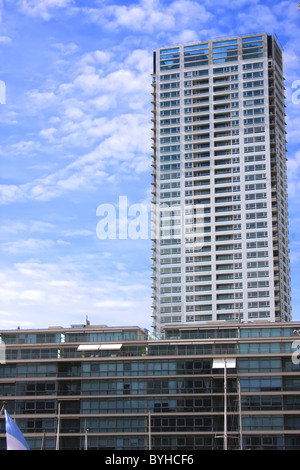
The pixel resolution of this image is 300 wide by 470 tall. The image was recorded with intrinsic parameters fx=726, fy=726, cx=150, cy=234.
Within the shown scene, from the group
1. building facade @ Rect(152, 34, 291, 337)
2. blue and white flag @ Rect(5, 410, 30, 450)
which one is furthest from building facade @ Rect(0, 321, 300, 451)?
blue and white flag @ Rect(5, 410, 30, 450)

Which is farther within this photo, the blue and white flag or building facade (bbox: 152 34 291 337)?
building facade (bbox: 152 34 291 337)

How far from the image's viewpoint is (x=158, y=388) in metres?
102

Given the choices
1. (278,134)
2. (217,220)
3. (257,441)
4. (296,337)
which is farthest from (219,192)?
(257,441)

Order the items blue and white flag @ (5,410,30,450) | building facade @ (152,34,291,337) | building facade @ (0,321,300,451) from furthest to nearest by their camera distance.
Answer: building facade @ (152,34,291,337)
building facade @ (0,321,300,451)
blue and white flag @ (5,410,30,450)

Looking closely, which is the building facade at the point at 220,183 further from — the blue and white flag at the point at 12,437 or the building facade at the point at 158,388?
the blue and white flag at the point at 12,437

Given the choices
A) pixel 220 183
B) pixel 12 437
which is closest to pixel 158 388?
pixel 12 437

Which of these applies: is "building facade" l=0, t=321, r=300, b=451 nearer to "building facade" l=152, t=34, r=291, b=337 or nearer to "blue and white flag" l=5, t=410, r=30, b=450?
"building facade" l=152, t=34, r=291, b=337

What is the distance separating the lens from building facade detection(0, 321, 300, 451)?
319 feet

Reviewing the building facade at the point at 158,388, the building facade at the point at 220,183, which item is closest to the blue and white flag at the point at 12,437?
the building facade at the point at 158,388

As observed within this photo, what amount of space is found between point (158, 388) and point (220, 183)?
7120 centimetres

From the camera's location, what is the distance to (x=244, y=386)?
325 feet

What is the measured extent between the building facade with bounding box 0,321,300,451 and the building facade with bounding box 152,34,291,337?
150 feet

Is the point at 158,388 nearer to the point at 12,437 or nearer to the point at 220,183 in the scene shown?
the point at 12,437

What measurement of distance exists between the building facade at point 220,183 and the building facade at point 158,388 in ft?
150
